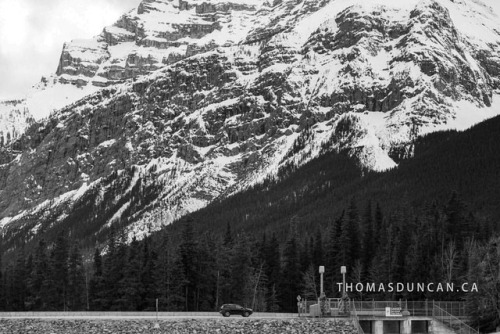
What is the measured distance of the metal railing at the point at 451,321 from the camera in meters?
90.9

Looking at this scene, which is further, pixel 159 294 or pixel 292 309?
pixel 292 309

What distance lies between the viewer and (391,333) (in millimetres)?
93812

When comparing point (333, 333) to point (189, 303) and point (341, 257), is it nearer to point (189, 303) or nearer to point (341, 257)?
point (189, 303)

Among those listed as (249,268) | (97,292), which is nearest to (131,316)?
(97,292)

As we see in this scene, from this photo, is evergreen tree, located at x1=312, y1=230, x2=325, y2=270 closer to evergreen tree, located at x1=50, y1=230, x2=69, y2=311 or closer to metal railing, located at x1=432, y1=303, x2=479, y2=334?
evergreen tree, located at x1=50, y1=230, x2=69, y2=311

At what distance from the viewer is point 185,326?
84.9 metres

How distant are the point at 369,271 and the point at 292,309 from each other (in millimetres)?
10702

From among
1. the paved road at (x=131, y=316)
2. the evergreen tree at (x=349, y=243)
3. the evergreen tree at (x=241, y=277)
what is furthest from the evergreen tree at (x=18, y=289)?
the paved road at (x=131, y=316)

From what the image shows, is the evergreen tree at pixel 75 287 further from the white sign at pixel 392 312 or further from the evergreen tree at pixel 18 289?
the white sign at pixel 392 312

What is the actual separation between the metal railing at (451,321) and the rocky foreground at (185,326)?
11.6 metres

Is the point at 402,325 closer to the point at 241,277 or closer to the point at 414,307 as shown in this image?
the point at 414,307

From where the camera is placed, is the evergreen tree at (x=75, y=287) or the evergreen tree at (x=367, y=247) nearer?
the evergreen tree at (x=75, y=287)

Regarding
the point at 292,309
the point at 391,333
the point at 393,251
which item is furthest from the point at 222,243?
the point at 391,333

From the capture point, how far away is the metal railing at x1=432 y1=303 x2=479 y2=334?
90.9 meters
